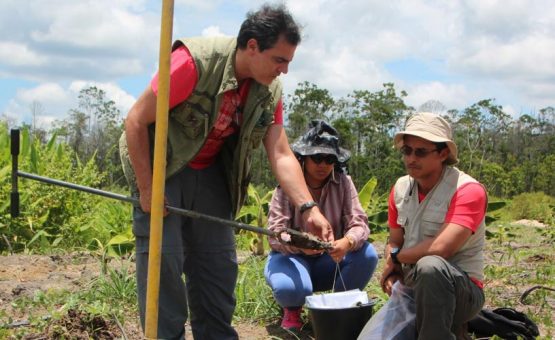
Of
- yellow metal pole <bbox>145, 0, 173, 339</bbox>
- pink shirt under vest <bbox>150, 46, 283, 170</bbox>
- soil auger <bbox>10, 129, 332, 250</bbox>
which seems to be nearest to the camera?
yellow metal pole <bbox>145, 0, 173, 339</bbox>

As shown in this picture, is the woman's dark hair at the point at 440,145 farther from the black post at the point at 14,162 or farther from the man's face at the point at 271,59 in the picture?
the black post at the point at 14,162

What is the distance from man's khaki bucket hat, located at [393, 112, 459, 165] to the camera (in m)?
3.10

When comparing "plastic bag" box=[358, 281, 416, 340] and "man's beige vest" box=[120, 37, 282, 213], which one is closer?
"man's beige vest" box=[120, 37, 282, 213]

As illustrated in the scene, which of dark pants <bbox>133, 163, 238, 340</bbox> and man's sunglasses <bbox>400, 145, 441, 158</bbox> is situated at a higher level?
man's sunglasses <bbox>400, 145, 441, 158</bbox>

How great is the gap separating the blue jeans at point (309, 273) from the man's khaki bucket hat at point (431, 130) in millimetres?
1006

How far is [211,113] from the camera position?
9.55 ft

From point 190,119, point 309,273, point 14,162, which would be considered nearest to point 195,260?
point 190,119

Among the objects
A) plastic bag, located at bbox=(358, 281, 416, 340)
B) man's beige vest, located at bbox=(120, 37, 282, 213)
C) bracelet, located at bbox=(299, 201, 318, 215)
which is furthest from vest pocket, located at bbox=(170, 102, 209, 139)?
plastic bag, located at bbox=(358, 281, 416, 340)

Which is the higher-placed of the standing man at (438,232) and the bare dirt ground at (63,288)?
the standing man at (438,232)

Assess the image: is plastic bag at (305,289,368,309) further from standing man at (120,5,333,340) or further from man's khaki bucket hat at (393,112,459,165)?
man's khaki bucket hat at (393,112,459,165)

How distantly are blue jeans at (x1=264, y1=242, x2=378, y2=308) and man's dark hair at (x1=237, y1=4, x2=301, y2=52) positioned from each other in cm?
147

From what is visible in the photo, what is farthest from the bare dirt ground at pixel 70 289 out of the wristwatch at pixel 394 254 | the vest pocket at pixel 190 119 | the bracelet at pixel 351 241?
the vest pocket at pixel 190 119

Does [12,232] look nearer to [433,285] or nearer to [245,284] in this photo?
[245,284]

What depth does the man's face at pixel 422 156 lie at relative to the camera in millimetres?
3148
